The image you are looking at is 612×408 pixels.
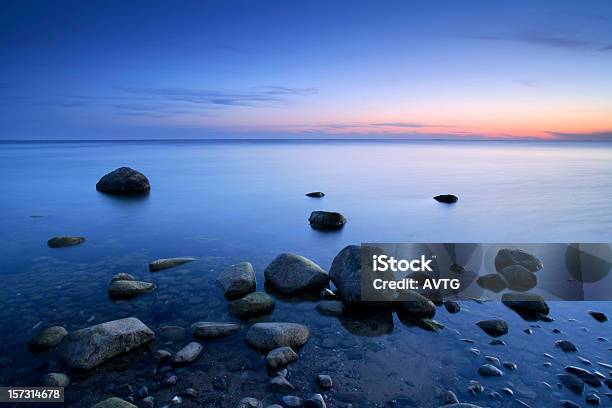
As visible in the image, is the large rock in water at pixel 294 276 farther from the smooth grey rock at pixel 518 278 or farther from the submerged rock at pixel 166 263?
the smooth grey rock at pixel 518 278

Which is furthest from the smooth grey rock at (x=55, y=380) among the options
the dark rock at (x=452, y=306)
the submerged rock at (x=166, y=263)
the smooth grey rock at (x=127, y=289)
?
the dark rock at (x=452, y=306)

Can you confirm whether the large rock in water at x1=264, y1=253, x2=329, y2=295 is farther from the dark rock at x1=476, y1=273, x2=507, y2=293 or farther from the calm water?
the dark rock at x1=476, y1=273, x2=507, y2=293

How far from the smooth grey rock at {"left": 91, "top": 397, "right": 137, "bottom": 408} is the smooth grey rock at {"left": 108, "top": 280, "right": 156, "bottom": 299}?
358cm

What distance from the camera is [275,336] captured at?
247 inches

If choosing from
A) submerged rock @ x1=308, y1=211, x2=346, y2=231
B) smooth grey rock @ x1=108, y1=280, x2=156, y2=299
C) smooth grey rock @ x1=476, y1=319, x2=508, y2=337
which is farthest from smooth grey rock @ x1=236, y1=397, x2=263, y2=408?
submerged rock @ x1=308, y1=211, x2=346, y2=231

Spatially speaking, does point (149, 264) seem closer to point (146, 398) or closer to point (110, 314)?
point (110, 314)

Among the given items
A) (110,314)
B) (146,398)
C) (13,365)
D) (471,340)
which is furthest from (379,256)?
(13,365)

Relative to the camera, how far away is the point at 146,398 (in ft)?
16.5

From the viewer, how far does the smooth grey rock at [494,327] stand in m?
6.86

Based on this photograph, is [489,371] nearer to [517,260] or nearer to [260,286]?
[260,286]

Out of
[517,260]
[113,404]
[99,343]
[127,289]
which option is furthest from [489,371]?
[127,289]

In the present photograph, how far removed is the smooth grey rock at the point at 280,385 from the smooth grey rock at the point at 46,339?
12.6ft

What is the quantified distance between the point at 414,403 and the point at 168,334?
436 centimetres

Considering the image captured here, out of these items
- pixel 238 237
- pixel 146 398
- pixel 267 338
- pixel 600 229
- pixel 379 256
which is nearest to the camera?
pixel 146 398
